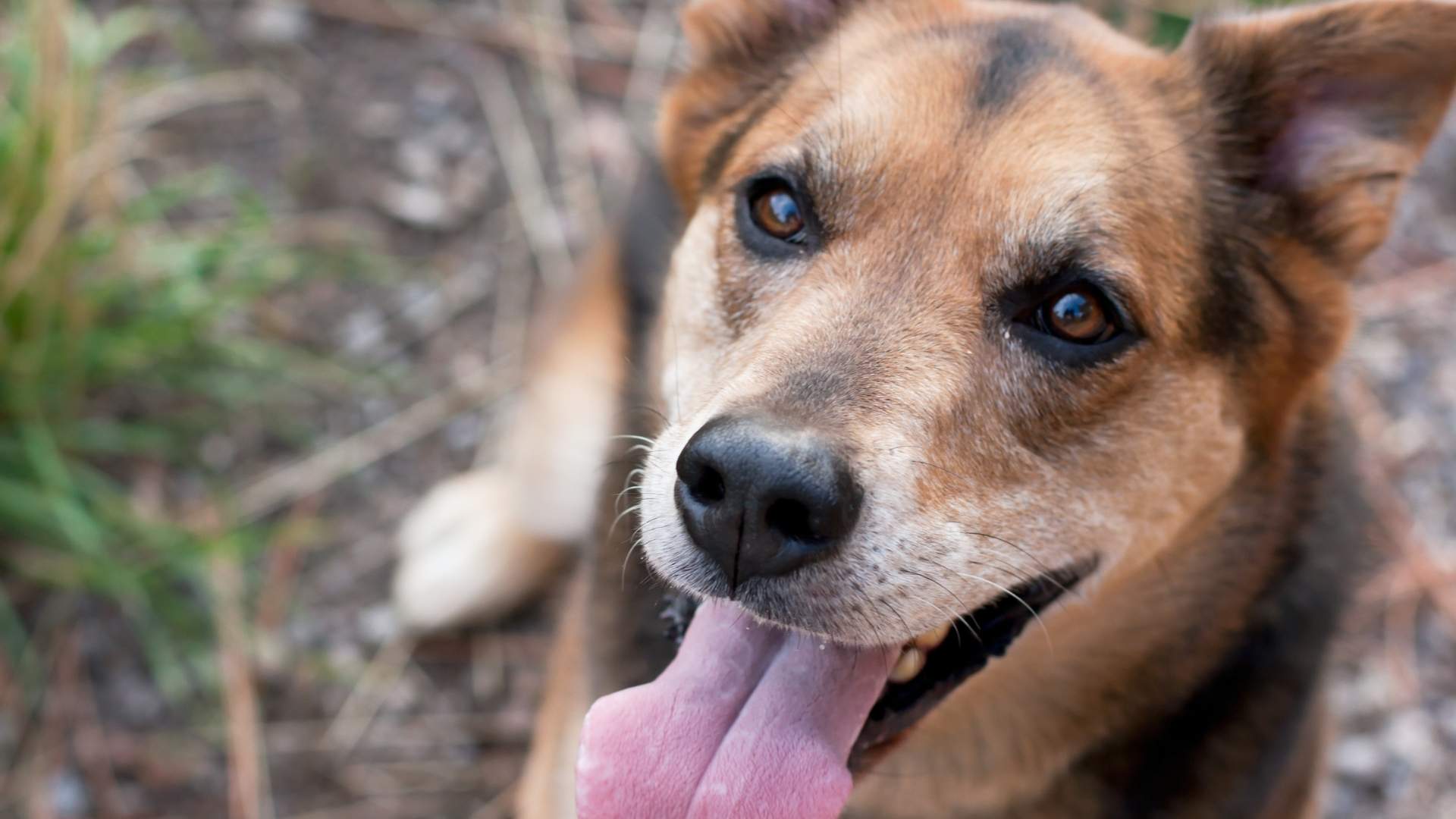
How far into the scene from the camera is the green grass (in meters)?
3.93

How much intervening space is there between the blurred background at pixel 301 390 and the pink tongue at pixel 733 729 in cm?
189

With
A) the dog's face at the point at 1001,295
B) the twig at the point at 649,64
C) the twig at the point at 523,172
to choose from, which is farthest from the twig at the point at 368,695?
the twig at the point at 649,64

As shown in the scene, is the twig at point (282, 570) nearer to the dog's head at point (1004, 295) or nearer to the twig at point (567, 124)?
the twig at point (567, 124)

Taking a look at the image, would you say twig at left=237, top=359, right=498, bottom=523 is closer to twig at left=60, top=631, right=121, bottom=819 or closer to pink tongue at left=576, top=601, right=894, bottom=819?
twig at left=60, top=631, right=121, bottom=819

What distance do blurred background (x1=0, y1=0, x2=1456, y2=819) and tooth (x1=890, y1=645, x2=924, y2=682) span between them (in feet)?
6.63

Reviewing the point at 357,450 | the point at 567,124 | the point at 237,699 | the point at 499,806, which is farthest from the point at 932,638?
the point at 567,124

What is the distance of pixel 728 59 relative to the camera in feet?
9.64

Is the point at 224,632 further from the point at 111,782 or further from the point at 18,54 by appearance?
the point at 18,54

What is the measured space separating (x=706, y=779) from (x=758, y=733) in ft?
0.39

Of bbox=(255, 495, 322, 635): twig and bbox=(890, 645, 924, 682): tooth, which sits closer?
bbox=(890, 645, 924, 682): tooth

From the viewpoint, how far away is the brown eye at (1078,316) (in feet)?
7.75

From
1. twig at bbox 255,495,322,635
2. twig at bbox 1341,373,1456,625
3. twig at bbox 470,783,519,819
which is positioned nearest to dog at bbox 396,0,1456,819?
twig at bbox 470,783,519,819

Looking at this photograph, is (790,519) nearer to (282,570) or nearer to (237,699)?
(237,699)

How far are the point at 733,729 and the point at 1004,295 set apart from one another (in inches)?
35.8
